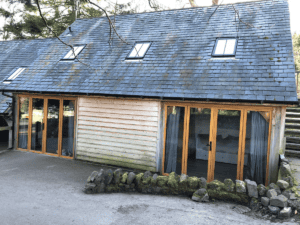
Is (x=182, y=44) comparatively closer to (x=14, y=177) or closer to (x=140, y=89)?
(x=140, y=89)

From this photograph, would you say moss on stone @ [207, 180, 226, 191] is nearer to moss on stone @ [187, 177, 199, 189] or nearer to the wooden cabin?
moss on stone @ [187, 177, 199, 189]

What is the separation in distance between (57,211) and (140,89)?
13.8 ft

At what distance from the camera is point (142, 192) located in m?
6.24

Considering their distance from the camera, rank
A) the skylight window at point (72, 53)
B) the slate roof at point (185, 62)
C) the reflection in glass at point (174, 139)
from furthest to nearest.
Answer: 1. the skylight window at point (72, 53)
2. the reflection in glass at point (174, 139)
3. the slate roof at point (185, 62)

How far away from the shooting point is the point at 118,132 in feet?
27.9

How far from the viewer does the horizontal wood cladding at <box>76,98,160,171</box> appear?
7977 mm

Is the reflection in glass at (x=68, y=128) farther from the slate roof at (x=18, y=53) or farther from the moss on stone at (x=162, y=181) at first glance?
the slate roof at (x=18, y=53)

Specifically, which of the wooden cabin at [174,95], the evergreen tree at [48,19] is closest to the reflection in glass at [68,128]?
the wooden cabin at [174,95]

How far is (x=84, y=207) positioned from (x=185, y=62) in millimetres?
5389

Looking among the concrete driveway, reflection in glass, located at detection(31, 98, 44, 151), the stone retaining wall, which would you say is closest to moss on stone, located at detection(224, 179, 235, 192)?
the stone retaining wall

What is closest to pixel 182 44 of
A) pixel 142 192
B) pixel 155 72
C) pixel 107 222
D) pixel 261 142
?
pixel 155 72

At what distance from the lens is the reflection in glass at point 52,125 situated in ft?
31.8

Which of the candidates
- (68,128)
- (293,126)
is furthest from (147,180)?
(293,126)

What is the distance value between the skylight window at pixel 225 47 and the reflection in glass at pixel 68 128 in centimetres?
552
